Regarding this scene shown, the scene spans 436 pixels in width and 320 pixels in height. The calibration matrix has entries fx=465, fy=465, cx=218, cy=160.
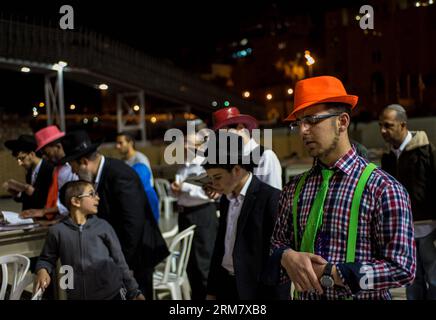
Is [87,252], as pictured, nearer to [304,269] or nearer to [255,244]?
[255,244]

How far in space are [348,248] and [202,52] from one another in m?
24.2

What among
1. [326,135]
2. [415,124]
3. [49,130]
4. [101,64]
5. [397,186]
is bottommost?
[397,186]

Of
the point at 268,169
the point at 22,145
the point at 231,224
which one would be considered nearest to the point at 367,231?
the point at 231,224

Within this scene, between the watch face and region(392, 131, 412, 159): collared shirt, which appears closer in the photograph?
the watch face

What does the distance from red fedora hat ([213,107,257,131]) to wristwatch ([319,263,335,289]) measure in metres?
2.33

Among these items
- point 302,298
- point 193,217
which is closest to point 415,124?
point 193,217

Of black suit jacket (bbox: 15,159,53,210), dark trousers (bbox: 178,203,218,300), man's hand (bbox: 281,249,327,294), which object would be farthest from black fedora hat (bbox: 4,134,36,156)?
man's hand (bbox: 281,249,327,294)

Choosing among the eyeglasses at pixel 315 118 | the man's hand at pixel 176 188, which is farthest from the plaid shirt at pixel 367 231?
the man's hand at pixel 176 188

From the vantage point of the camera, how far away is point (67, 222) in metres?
2.64

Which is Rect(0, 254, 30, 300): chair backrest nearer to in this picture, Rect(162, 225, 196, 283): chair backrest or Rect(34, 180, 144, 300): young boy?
Rect(34, 180, 144, 300): young boy

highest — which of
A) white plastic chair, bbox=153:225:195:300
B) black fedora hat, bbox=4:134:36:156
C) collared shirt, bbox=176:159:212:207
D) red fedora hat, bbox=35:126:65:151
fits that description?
red fedora hat, bbox=35:126:65:151

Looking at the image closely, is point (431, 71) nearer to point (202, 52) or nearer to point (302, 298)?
point (202, 52)

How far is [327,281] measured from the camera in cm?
130

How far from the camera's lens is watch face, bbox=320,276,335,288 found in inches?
51.0
